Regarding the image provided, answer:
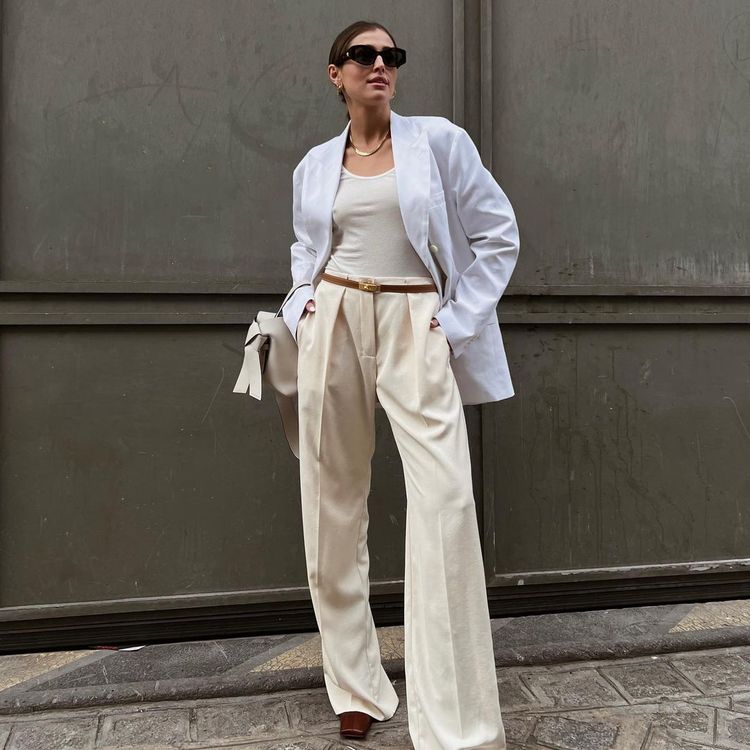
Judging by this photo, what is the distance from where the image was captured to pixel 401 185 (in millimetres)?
2025

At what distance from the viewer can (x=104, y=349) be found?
2.83 m

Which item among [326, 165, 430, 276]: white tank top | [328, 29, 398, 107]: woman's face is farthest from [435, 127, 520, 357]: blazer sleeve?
[328, 29, 398, 107]: woman's face

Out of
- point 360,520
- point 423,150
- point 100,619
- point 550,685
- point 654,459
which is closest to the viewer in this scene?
point 423,150

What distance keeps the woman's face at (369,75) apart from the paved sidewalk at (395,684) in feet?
6.34

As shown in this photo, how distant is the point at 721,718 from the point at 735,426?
1.49 meters

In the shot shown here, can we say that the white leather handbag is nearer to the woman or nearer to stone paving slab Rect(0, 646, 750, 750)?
the woman

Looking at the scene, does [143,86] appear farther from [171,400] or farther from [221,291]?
[171,400]

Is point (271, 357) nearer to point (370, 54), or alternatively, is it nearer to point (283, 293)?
point (283, 293)

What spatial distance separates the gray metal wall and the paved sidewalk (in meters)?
0.21

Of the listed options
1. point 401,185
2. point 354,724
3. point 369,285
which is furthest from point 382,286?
point 354,724

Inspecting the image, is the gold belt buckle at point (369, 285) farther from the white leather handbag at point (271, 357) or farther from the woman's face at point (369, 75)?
the woman's face at point (369, 75)


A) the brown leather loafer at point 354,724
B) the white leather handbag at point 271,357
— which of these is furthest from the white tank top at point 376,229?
the brown leather loafer at point 354,724

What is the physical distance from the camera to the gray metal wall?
2.80 m

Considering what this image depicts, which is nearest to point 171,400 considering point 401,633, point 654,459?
point 401,633
